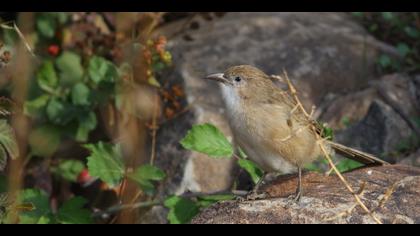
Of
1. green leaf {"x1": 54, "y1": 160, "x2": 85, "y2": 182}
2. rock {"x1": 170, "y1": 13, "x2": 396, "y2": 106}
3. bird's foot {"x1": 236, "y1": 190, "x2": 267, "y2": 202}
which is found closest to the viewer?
bird's foot {"x1": 236, "y1": 190, "x2": 267, "y2": 202}

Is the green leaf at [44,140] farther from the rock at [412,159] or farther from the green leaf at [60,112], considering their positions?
the rock at [412,159]

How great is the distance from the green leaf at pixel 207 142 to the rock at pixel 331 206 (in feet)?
1.73

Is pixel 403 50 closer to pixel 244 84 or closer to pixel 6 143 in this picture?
pixel 244 84

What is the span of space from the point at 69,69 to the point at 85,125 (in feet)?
1.59

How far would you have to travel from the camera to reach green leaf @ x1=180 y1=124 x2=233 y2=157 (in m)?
4.76

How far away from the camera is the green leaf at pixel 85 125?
6.45 metres

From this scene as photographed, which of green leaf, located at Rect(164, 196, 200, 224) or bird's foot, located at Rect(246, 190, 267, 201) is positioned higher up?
bird's foot, located at Rect(246, 190, 267, 201)

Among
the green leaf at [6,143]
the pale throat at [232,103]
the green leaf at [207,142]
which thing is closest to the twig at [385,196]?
the green leaf at [207,142]

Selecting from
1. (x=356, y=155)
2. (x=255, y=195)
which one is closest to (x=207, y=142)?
(x=255, y=195)

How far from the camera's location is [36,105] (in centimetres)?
648

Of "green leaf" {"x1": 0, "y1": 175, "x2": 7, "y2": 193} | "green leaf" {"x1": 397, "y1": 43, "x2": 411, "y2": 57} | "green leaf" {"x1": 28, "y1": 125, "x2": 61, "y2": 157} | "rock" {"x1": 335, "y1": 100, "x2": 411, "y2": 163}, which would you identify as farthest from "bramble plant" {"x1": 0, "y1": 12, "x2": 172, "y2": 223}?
"green leaf" {"x1": 397, "y1": 43, "x2": 411, "y2": 57}

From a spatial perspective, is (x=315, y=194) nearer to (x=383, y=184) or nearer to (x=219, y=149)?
(x=383, y=184)

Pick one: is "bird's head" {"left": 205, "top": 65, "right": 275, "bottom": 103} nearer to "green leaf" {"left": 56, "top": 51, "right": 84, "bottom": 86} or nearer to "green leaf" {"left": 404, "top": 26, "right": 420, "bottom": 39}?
"green leaf" {"left": 56, "top": 51, "right": 84, "bottom": 86}
